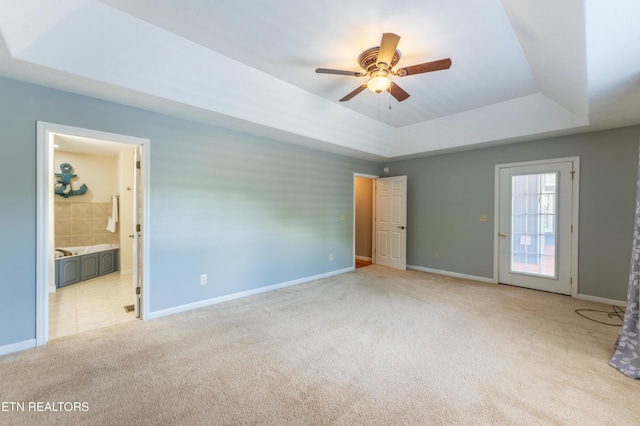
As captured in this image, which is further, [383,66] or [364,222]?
[364,222]

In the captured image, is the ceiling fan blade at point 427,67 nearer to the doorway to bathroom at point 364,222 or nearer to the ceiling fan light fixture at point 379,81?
the ceiling fan light fixture at point 379,81

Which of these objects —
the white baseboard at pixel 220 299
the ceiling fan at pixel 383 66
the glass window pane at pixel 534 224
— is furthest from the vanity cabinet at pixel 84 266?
the glass window pane at pixel 534 224

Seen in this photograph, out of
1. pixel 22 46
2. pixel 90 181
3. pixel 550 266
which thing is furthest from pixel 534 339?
pixel 90 181

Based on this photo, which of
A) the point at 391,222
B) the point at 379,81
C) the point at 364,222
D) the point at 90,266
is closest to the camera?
the point at 379,81

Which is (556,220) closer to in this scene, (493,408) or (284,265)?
(493,408)

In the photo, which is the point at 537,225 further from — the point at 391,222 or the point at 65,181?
the point at 65,181

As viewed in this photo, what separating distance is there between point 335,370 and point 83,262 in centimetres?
509

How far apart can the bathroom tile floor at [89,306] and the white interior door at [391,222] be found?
4.79 meters

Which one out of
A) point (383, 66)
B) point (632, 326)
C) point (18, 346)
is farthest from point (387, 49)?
point (18, 346)

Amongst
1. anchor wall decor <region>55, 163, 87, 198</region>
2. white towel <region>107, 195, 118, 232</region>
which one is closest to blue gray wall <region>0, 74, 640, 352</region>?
white towel <region>107, 195, 118, 232</region>

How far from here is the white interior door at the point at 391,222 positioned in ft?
19.0

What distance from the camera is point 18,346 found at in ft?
8.05

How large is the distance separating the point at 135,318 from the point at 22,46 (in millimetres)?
2768

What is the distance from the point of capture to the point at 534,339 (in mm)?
2703
